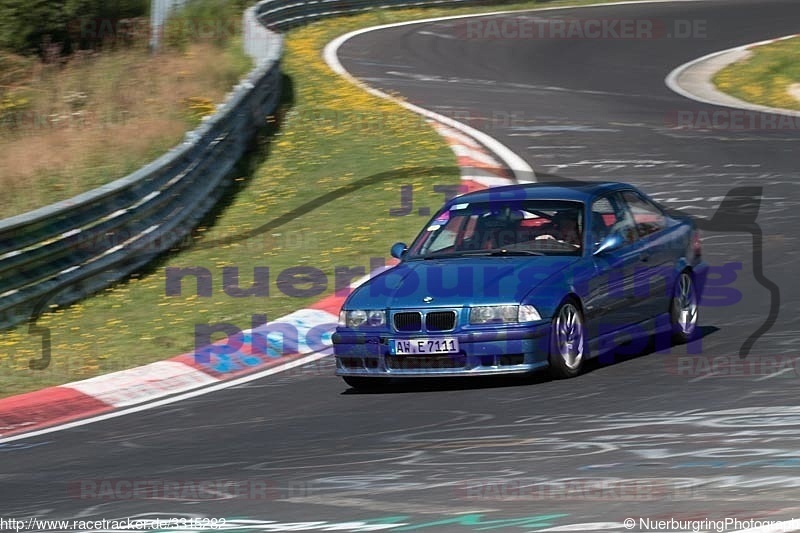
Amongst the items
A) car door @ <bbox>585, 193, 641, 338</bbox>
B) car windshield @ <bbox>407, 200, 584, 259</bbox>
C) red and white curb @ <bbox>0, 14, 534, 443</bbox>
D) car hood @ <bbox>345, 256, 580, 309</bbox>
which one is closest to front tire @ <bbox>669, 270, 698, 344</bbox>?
car door @ <bbox>585, 193, 641, 338</bbox>

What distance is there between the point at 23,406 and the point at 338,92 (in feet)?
45.3

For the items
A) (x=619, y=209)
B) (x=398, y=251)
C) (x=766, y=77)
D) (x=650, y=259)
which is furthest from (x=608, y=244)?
(x=766, y=77)

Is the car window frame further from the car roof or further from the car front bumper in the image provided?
the car front bumper

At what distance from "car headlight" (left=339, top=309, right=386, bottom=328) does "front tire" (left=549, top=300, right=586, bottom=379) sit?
1.16 metres

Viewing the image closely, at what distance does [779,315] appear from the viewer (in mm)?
11156

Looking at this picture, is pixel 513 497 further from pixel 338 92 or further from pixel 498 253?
pixel 338 92

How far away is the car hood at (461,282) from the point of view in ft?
31.2

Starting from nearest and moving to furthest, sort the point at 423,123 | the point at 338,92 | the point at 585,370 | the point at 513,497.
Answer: the point at 513,497 → the point at 585,370 → the point at 423,123 → the point at 338,92

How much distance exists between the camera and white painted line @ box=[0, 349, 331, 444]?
9.47 metres

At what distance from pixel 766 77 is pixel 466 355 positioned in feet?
58.1

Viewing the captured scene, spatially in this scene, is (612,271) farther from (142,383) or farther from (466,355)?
(142,383)

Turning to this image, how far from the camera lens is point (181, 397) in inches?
404

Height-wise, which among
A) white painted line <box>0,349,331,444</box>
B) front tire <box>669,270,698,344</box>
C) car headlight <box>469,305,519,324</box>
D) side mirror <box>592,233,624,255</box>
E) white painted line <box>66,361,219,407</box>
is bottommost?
white painted line <box>66,361,219,407</box>

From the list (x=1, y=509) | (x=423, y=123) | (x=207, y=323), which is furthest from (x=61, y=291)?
(x=423, y=123)
